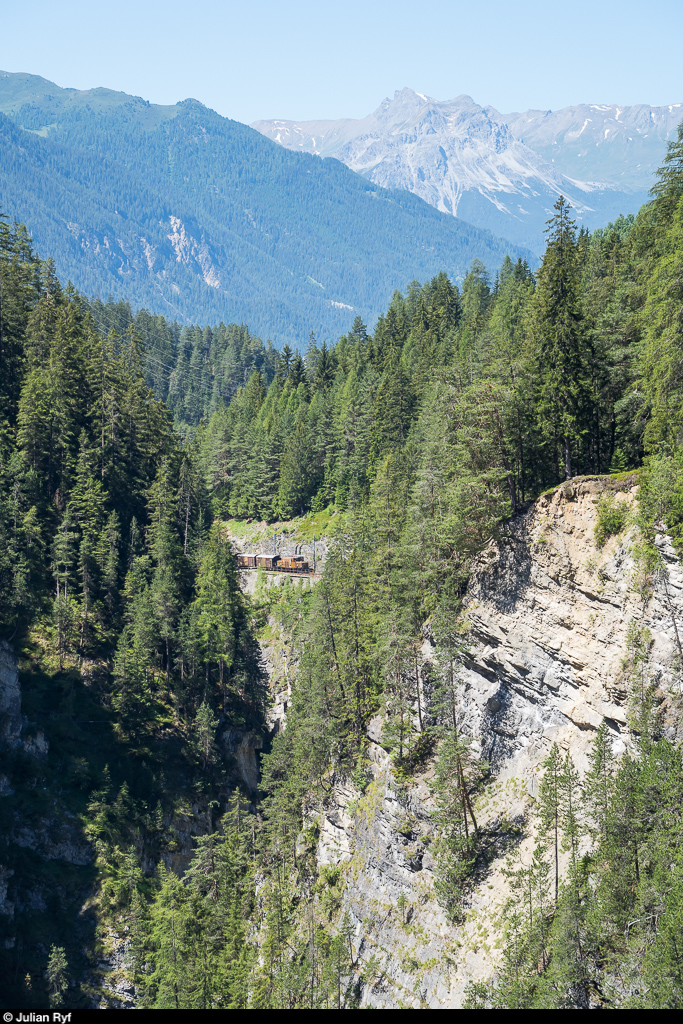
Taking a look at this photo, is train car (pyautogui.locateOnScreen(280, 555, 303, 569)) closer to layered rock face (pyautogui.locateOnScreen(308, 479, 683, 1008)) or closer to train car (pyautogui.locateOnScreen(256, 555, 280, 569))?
train car (pyautogui.locateOnScreen(256, 555, 280, 569))

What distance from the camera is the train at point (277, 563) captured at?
253ft

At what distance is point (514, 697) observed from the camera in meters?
38.5

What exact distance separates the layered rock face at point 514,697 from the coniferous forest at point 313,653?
38.8 inches

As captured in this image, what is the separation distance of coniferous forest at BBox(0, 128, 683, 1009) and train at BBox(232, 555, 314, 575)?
373 cm

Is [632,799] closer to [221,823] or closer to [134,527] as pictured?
[221,823]

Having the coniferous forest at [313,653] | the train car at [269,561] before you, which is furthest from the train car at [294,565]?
the coniferous forest at [313,653]

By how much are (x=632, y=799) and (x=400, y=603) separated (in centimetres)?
1813

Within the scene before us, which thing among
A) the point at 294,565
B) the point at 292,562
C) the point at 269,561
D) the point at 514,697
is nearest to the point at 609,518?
the point at 514,697

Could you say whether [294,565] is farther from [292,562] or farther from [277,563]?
[277,563]

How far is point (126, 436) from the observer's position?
241 ft

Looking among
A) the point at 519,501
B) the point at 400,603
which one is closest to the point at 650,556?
the point at 519,501

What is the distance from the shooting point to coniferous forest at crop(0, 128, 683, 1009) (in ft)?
104

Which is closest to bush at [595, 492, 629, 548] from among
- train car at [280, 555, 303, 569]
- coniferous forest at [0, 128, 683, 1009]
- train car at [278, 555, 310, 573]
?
coniferous forest at [0, 128, 683, 1009]

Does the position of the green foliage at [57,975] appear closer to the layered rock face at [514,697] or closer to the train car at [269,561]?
the layered rock face at [514,697]
